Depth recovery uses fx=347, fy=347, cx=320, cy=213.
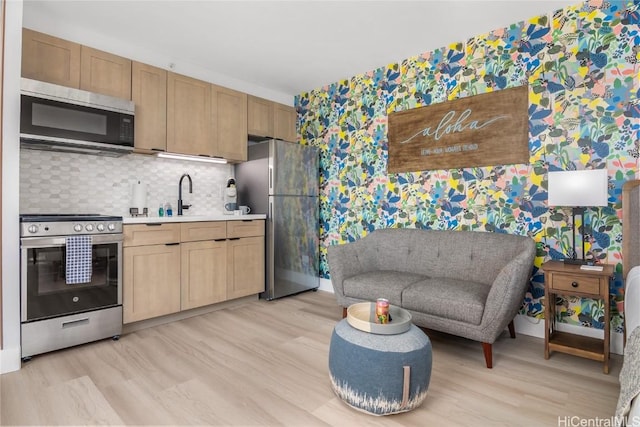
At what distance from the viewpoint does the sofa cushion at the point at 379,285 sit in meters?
2.83

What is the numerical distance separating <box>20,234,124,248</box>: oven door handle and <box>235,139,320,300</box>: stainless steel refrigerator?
1.66 meters

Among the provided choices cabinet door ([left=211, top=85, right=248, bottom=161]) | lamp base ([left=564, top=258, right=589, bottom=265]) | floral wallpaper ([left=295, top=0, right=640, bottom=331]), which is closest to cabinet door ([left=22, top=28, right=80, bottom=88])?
cabinet door ([left=211, top=85, right=248, bottom=161])

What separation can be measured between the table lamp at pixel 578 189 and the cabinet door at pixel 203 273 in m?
2.94

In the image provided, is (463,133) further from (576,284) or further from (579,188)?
(576,284)

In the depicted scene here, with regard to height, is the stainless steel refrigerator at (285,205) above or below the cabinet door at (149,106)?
below

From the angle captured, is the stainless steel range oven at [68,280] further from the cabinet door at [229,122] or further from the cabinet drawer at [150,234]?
the cabinet door at [229,122]

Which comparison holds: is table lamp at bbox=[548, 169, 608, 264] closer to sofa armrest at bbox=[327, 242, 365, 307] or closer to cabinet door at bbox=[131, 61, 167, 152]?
sofa armrest at bbox=[327, 242, 365, 307]

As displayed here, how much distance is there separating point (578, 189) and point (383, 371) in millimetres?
1871

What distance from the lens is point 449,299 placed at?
2.52 m

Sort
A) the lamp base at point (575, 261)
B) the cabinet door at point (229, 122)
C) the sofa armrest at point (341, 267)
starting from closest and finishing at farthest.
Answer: the lamp base at point (575, 261), the sofa armrest at point (341, 267), the cabinet door at point (229, 122)

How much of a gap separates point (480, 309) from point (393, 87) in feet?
8.24

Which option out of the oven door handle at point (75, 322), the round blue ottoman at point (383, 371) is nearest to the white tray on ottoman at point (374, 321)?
the round blue ottoman at point (383, 371)

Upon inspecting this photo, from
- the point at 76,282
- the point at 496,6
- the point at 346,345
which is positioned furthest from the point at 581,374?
the point at 76,282

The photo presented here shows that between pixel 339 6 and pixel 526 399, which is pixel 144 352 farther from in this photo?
pixel 339 6
